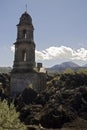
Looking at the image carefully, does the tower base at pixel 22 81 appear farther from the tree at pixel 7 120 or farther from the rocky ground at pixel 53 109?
the tree at pixel 7 120

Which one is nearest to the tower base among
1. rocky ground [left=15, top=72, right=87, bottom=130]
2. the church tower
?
the church tower

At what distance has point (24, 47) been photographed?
65.8 metres

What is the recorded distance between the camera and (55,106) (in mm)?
50062

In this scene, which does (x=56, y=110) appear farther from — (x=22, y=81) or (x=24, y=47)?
(x=24, y=47)

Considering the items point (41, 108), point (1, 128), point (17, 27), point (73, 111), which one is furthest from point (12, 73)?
point (1, 128)

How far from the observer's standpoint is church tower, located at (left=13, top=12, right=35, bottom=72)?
65.3 meters

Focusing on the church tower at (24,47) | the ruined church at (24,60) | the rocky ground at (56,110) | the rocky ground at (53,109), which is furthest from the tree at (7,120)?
the church tower at (24,47)

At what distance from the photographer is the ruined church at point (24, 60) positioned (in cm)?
6531

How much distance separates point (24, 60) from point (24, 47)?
2.12 metres

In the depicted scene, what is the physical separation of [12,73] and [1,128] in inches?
1267

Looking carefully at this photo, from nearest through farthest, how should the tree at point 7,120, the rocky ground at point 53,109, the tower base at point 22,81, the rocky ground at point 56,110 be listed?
the tree at point 7,120 < the rocky ground at point 53,109 < the rocky ground at point 56,110 < the tower base at point 22,81

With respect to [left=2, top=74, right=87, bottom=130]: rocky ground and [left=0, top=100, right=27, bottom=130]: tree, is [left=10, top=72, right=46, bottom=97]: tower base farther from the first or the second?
[left=0, top=100, right=27, bottom=130]: tree

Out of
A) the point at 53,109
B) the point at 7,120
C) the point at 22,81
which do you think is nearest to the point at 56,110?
the point at 53,109

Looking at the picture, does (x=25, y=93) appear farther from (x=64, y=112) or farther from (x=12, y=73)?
(x=64, y=112)
